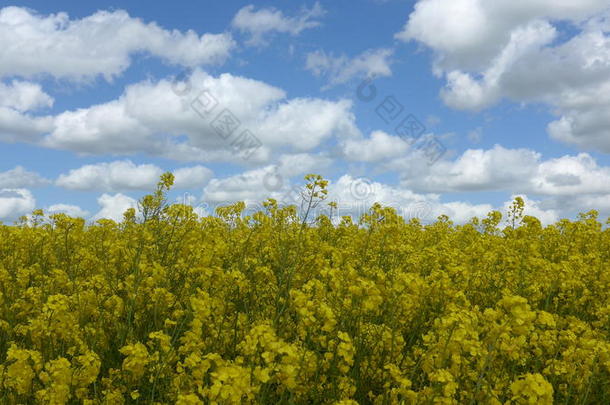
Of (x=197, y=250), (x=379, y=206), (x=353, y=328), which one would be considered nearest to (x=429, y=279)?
(x=353, y=328)

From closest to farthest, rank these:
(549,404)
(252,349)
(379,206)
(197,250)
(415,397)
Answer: (549,404)
(252,349)
(415,397)
(197,250)
(379,206)

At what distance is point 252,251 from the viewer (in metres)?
6.79

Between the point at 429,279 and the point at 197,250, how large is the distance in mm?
2607

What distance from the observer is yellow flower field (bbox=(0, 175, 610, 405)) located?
2.96m

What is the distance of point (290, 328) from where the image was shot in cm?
427

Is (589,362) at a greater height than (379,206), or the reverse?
(379,206)

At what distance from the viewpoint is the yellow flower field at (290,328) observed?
2.96 metres

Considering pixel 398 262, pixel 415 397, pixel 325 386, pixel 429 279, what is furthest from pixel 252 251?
pixel 415 397

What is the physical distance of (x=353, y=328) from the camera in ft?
13.2

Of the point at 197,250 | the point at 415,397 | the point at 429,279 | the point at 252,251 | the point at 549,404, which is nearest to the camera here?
the point at 549,404

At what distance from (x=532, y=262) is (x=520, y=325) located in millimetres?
3813

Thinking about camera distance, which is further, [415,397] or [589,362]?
[589,362]

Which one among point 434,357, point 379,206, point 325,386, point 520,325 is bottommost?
point 325,386

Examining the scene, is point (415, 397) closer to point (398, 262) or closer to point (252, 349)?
point (252, 349)
